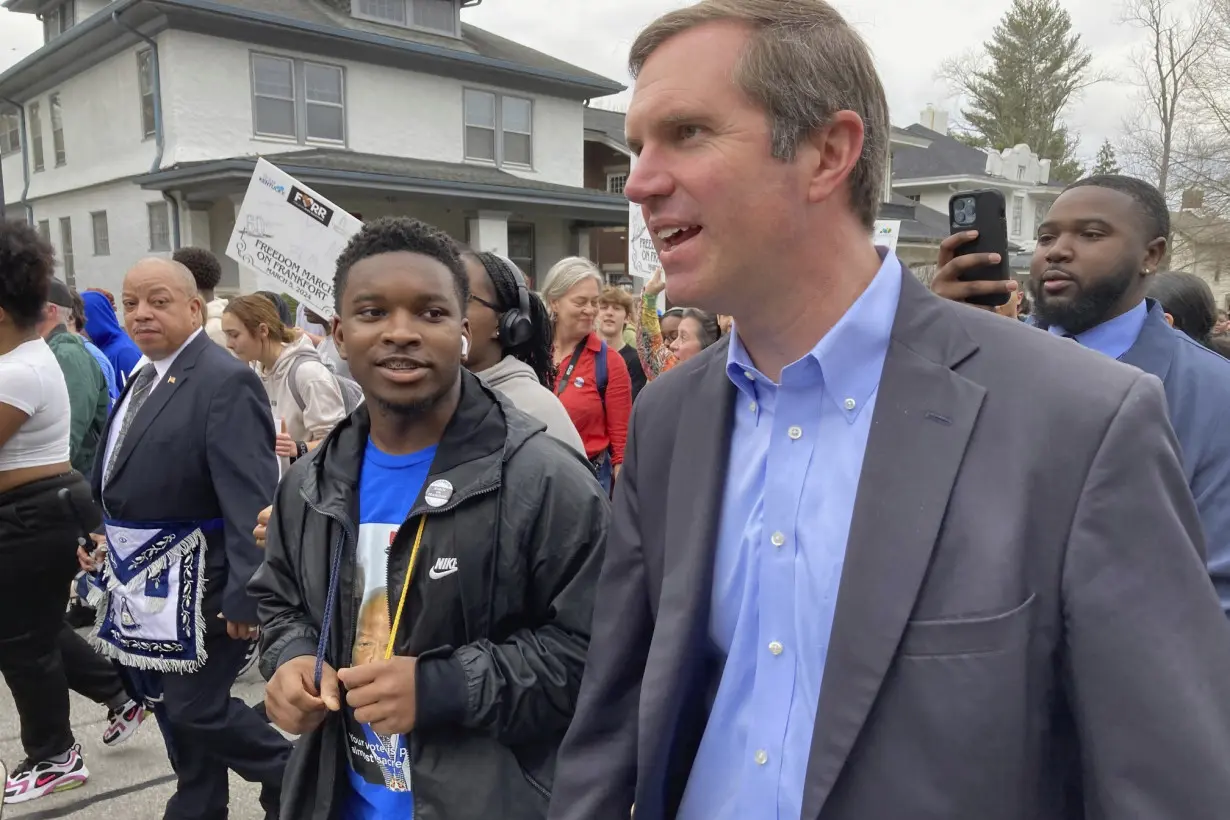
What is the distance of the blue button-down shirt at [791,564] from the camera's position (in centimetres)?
128

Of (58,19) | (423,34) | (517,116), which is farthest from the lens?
(58,19)

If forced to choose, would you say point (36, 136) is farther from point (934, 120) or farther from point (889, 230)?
point (934, 120)

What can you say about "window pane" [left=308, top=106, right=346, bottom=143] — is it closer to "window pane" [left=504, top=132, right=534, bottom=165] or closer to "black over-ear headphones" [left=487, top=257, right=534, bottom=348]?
"window pane" [left=504, top=132, right=534, bottom=165]

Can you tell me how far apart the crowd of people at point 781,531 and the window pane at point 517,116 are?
61.6 ft

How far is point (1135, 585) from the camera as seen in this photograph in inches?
41.1

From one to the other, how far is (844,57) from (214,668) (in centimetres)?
323

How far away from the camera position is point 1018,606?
3.54ft

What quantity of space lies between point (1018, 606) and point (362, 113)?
19.2 m

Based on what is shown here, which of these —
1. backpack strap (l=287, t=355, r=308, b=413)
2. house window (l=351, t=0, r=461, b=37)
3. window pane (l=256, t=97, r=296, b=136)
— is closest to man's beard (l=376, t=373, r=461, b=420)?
backpack strap (l=287, t=355, r=308, b=413)

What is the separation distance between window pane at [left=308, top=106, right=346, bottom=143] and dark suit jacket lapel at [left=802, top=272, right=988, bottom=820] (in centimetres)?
1856

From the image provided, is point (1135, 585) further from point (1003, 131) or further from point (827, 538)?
point (1003, 131)

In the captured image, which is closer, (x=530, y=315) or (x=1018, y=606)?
(x=1018, y=606)

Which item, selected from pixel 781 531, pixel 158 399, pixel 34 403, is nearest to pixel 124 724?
pixel 34 403

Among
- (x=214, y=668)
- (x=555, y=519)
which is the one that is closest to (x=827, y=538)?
(x=555, y=519)
